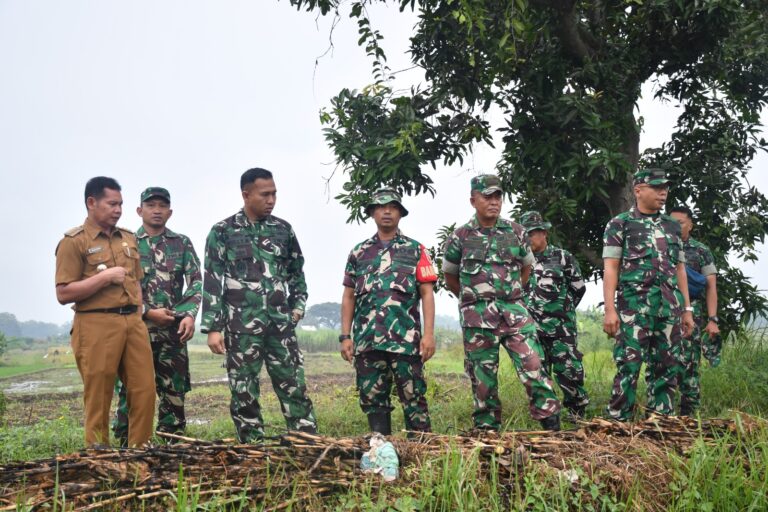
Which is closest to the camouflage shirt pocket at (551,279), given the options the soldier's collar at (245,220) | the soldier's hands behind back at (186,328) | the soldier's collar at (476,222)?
the soldier's collar at (476,222)

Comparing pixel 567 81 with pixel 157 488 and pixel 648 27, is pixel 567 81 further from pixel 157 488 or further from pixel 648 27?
pixel 157 488

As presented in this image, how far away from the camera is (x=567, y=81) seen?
703cm

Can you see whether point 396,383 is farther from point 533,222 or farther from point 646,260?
point 533,222

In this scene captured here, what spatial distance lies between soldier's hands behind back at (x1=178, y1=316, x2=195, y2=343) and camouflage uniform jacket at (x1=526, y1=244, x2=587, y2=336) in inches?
123

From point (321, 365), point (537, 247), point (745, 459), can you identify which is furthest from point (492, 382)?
point (321, 365)

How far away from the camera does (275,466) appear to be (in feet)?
10.0

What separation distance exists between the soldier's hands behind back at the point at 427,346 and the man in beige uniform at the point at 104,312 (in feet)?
6.53

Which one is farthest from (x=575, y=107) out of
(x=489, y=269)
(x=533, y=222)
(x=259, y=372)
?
(x=259, y=372)

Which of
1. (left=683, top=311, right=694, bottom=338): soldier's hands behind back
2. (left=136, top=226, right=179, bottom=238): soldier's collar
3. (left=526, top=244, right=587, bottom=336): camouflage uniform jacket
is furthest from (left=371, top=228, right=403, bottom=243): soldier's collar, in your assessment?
(left=683, top=311, right=694, bottom=338): soldier's hands behind back

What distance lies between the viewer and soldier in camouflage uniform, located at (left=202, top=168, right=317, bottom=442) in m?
5.01

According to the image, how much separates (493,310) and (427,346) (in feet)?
1.75

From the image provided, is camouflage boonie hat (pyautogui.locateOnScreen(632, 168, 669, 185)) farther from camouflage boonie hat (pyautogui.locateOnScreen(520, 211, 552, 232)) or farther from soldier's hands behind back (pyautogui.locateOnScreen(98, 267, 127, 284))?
soldier's hands behind back (pyautogui.locateOnScreen(98, 267, 127, 284))

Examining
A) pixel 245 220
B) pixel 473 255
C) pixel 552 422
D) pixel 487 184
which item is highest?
pixel 487 184

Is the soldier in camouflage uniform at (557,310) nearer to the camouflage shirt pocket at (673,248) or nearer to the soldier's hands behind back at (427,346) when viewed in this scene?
the camouflage shirt pocket at (673,248)
